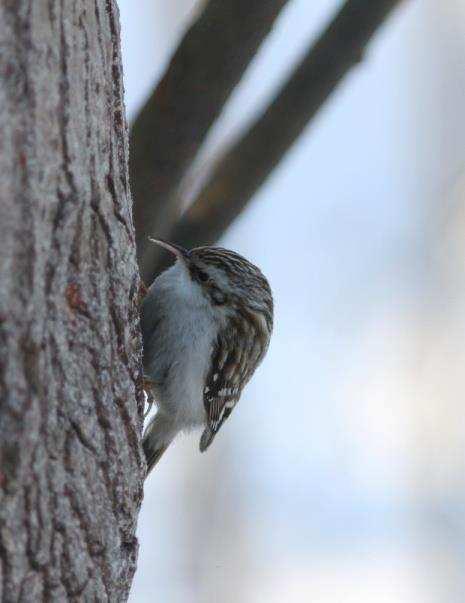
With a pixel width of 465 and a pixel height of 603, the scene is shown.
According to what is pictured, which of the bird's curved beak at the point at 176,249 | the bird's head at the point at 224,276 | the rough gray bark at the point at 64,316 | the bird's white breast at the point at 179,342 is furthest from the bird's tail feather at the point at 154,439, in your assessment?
the rough gray bark at the point at 64,316

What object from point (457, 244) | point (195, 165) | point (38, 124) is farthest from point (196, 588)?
point (38, 124)

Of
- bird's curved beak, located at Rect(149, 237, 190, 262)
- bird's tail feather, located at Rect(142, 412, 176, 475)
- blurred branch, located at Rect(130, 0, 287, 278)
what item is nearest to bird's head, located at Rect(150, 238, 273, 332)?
bird's curved beak, located at Rect(149, 237, 190, 262)

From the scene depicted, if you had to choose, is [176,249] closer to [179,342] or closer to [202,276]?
[202,276]

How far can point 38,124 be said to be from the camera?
2406 mm

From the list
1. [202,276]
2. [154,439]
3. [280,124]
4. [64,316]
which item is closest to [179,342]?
[202,276]

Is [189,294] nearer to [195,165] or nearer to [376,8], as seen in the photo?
[195,165]

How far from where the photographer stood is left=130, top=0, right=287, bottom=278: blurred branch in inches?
144

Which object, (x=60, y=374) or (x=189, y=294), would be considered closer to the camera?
(x=60, y=374)

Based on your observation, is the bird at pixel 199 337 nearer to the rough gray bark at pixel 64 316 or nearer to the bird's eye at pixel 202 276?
the bird's eye at pixel 202 276

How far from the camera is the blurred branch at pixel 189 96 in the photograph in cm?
365

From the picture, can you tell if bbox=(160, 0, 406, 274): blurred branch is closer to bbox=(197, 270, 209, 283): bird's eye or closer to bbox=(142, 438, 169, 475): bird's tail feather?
bbox=(197, 270, 209, 283): bird's eye

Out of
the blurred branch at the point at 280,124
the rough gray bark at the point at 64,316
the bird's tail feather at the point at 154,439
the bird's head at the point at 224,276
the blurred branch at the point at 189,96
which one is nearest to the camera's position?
the rough gray bark at the point at 64,316

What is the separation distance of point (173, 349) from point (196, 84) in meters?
0.97

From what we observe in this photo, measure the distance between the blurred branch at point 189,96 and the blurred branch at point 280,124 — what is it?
1.27 feet
